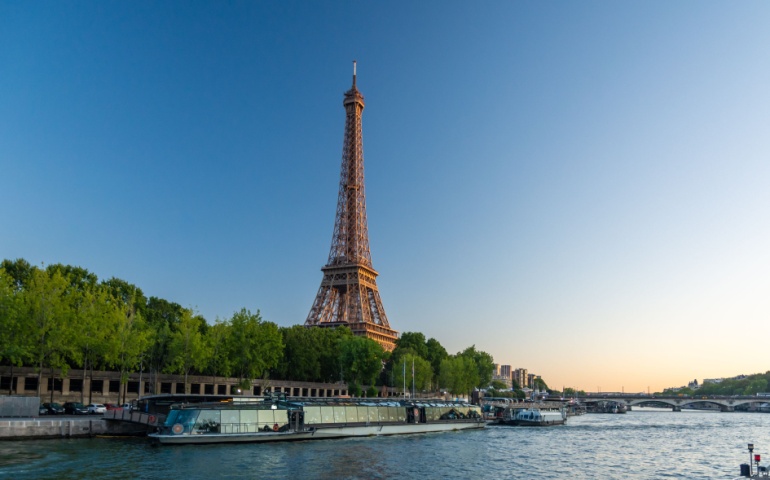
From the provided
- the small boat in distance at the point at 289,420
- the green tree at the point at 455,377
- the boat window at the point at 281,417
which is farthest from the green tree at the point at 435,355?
the boat window at the point at 281,417

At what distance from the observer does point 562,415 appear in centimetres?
11238

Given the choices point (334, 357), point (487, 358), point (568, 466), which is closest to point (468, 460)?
point (568, 466)

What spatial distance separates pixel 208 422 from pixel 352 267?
107804 mm

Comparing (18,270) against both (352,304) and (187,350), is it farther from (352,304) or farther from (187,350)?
(352,304)

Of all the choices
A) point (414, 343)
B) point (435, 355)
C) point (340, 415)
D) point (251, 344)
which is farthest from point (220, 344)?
point (435, 355)

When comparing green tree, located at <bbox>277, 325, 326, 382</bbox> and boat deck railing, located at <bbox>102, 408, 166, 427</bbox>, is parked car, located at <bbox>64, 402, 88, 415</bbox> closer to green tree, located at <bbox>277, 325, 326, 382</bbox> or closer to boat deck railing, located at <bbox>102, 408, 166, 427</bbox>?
boat deck railing, located at <bbox>102, 408, 166, 427</bbox>

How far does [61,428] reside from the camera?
47562 mm

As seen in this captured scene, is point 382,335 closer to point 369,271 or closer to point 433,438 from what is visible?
point 369,271

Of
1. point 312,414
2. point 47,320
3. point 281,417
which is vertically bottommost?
point 312,414

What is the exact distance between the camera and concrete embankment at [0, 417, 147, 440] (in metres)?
44.9

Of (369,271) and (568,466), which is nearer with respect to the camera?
(568,466)

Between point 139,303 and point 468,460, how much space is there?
218ft

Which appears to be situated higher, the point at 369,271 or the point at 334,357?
the point at 369,271

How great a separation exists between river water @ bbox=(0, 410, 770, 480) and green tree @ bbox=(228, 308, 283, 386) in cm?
3322
